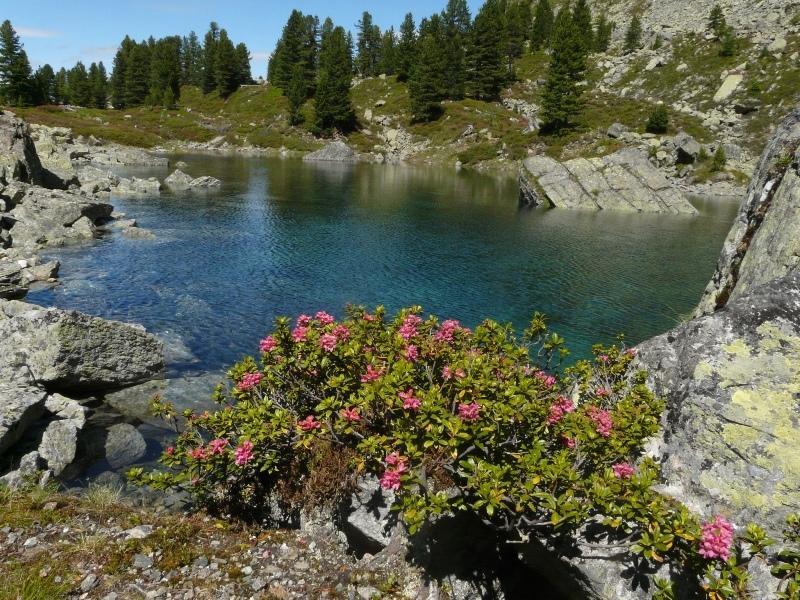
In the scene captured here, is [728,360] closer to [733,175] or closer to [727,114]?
[733,175]

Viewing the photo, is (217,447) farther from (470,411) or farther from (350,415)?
(470,411)

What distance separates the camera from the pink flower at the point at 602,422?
27.0 feet

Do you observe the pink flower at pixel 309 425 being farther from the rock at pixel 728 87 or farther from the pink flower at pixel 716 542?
the rock at pixel 728 87

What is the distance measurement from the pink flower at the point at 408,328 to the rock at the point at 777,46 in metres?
164

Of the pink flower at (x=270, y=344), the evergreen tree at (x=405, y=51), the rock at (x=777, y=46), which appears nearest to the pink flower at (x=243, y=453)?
the pink flower at (x=270, y=344)

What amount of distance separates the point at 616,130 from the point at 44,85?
596 feet

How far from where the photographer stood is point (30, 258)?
31.0 m

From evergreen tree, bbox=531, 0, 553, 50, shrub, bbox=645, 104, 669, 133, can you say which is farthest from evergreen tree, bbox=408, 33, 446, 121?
evergreen tree, bbox=531, 0, 553, 50

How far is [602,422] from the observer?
8.43 metres

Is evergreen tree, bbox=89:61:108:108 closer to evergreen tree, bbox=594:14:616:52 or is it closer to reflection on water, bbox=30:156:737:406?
reflection on water, bbox=30:156:737:406

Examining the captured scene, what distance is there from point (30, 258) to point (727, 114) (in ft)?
468

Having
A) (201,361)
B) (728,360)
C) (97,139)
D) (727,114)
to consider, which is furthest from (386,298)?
(727,114)

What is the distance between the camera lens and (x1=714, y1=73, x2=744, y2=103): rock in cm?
12406

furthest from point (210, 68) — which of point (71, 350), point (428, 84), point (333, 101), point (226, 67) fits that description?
point (71, 350)
